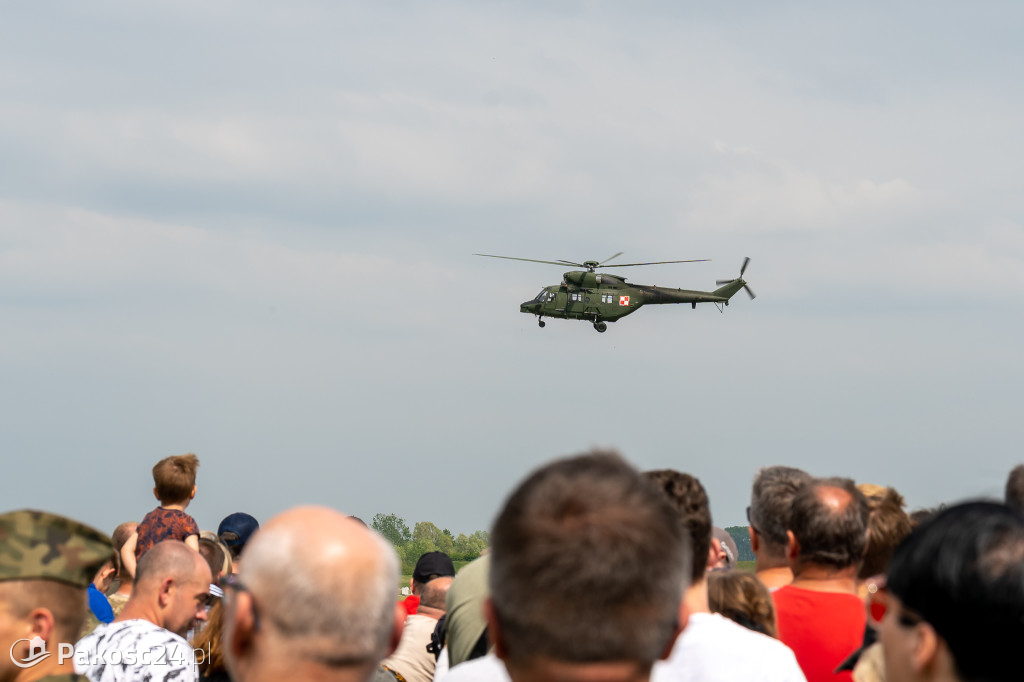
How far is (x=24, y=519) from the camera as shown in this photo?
349 cm

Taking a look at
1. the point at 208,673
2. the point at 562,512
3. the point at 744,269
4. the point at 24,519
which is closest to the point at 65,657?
the point at 24,519

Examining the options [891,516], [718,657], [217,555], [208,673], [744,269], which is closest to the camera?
[718,657]

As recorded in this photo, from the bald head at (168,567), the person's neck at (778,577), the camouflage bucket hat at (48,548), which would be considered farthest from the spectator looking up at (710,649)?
the bald head at (168,567)

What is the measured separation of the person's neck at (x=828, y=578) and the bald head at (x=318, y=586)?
324 cm

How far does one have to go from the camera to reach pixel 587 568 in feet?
6.97

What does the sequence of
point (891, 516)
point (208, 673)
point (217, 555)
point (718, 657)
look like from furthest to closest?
point (217, 555)
point (891, 516)
point (208, 673)
point (718, 657)

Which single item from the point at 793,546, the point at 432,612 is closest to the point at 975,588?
the point at 793,546

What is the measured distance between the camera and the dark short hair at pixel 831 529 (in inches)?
201

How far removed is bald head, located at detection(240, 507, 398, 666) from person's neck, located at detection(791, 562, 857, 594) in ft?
10.6

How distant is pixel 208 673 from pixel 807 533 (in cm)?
295

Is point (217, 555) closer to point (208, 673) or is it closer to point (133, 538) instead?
point (133, 538)

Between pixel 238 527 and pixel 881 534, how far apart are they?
5.34 metres

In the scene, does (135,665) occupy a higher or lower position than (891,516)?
lower

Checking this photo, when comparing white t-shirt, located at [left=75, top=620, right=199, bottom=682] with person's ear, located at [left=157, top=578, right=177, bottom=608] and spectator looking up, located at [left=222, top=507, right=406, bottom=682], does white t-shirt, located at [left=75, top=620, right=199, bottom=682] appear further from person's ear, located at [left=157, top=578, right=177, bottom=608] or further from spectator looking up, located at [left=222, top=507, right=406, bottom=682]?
spectator looking up, located at [left=222, top=507, right=406, bottom=682]
